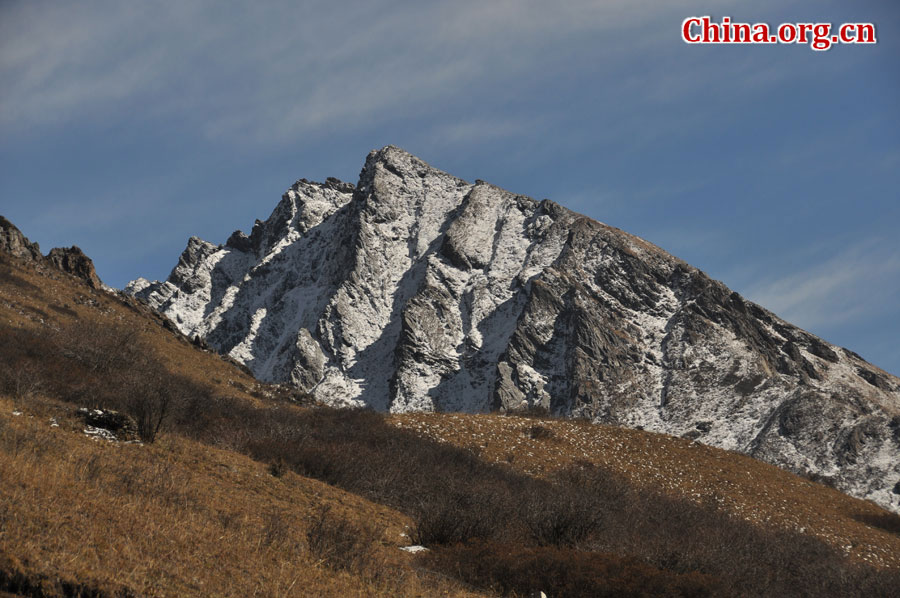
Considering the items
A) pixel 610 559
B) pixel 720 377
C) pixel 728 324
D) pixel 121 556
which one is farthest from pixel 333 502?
pixel 728 324

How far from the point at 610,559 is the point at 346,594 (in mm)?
7560

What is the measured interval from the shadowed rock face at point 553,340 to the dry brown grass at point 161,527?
94673mm

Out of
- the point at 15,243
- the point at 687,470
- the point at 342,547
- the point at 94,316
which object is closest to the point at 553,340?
the point at 15,243

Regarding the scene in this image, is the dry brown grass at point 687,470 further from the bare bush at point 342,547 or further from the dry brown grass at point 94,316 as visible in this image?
the bare bush at point 342,547

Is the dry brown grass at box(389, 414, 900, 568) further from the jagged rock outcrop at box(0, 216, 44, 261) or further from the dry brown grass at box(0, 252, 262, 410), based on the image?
the jagged rock outcrop at box(0, 216, 44, 261)

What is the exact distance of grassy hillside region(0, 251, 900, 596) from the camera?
11375mm

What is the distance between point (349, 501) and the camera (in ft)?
68.0

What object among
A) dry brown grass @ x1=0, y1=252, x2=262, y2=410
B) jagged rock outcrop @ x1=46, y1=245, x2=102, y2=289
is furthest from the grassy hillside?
jagged rock outcrop @ x1=46, y1=245, x2=102, y2=289

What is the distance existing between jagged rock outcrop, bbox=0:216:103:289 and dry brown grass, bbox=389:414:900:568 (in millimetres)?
36206

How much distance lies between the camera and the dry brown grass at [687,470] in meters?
32.8

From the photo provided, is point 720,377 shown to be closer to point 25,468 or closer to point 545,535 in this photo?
point 545,535

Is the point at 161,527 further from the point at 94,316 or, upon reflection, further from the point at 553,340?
the point at 553,340

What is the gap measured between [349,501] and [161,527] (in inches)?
358

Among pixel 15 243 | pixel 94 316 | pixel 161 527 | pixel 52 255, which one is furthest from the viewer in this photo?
pixel 52 255
